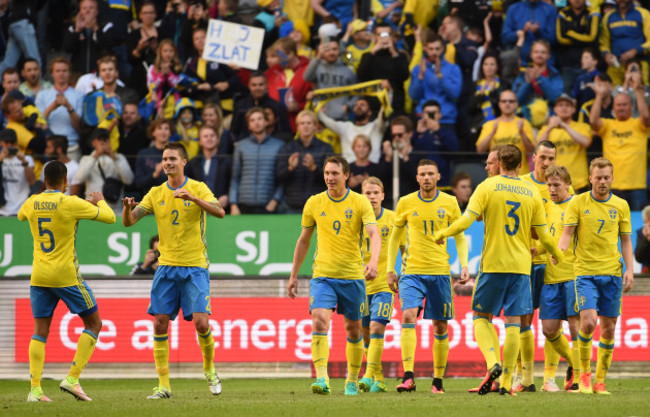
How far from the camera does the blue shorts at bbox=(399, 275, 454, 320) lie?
12.0 metres

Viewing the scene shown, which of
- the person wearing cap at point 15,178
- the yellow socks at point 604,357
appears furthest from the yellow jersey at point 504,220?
the person wearing cap at point 15,178

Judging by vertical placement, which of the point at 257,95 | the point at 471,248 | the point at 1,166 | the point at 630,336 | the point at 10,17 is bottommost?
the point at 630,336

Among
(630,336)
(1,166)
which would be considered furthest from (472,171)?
(1,166)

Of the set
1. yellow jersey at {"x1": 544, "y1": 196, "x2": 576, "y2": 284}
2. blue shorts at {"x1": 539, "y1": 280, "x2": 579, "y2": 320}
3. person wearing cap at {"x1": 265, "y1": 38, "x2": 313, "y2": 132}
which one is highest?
person wearing cap at {"x1": 265, "y1": 38, "x2": 313, "y2": 132}

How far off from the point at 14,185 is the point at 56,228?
5.56m

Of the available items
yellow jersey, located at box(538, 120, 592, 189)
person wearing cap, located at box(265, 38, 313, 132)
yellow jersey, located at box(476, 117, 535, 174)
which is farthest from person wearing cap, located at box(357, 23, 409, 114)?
yellow jersey, located at box(538, 120, 592, 189)

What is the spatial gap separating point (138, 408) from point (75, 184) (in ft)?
23.8

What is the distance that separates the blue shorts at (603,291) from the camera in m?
11.4

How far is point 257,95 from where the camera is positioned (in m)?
18.1

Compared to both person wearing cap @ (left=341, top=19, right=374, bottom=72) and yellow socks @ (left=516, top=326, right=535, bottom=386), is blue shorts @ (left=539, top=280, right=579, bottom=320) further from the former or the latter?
person wearing cap @ (left=341, top=19, right=374, bottom=72)

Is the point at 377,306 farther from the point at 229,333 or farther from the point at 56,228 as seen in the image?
the point at 229,333

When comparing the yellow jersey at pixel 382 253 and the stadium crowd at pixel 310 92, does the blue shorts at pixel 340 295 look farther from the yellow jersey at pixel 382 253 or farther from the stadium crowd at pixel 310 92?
the stadium crowd at pixel 310 92

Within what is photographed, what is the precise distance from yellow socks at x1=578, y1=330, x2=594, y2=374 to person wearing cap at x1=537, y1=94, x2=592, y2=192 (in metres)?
5.08

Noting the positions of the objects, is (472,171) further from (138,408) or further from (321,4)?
(138,408)
